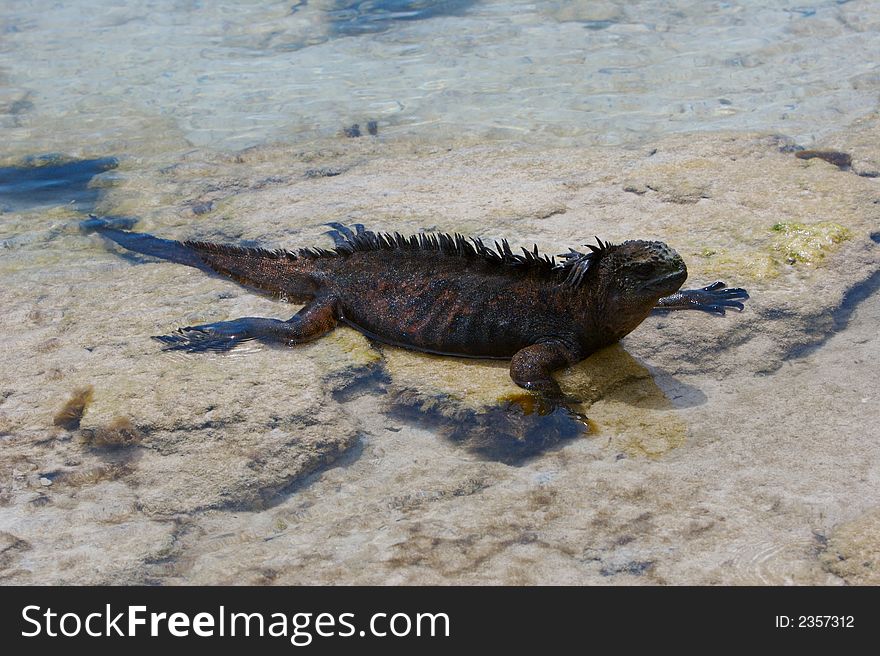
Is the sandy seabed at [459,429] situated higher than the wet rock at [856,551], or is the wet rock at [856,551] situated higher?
the wet rock at [856,551]

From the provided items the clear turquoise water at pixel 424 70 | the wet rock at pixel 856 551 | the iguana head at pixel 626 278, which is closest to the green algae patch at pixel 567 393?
the iguana head at pixel 626 278

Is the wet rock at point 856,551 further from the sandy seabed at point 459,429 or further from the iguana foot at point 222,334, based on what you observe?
the iguana foot at point 222,334

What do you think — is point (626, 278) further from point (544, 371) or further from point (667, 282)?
point (544, 371)

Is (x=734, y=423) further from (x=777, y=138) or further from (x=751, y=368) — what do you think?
(x=777, y=138)

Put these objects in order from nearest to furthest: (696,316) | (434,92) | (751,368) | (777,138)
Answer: (751,368) → (696,316) → (777,138) → (434,92)

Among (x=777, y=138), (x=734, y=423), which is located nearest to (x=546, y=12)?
(x=777, y=138)

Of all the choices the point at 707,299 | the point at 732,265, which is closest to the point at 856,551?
the point at 707,299
